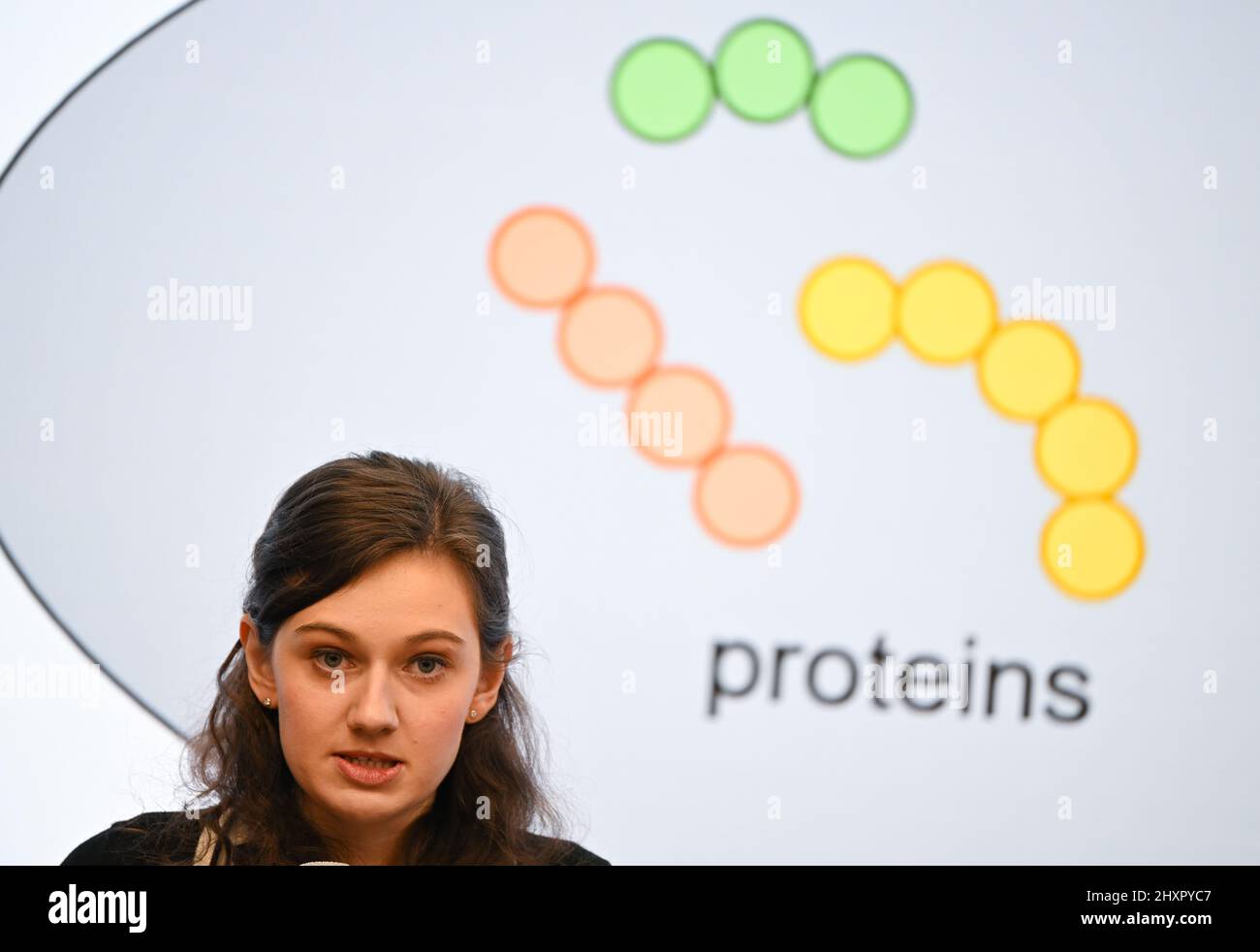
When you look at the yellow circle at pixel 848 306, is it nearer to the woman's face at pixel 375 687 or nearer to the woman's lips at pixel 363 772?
the woman's face at pixel 375 687

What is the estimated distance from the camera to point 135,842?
1062 mm

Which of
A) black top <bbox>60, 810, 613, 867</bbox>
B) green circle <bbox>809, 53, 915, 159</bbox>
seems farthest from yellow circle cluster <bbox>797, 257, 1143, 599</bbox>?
black top <bbox>60, 810, 613, 867</bbox>

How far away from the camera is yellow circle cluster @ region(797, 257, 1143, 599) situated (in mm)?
1378

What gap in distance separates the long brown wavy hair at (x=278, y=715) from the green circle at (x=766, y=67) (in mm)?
537

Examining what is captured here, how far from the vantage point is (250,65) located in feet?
4.53

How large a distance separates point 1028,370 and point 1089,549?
187 millimetres

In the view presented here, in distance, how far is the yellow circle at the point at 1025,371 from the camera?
1.38m

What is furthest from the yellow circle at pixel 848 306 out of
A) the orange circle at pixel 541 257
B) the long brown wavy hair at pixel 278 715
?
the long brown wavy hair at pixel 278 715

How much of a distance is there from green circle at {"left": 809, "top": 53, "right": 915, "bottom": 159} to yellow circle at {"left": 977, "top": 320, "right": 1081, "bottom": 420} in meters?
0.23

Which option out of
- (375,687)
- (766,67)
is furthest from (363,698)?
(766,67)

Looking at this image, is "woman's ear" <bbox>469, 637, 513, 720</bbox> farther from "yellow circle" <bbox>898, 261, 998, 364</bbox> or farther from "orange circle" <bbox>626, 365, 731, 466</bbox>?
"yellow circle" <bbox>898, 261, 998, 364</bbox>

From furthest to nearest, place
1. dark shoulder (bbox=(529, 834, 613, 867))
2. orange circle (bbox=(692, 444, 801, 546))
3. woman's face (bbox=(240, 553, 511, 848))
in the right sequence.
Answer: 1. orange circle (bbox=(692, 444, 801, 546))
2. dark shoulder (bbox=(529, 834, 613, 867))
3. woman's face (bbox=(240, 553, 511, 848))

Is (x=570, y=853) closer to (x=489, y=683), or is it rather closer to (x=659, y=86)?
(x=489, y=683)
